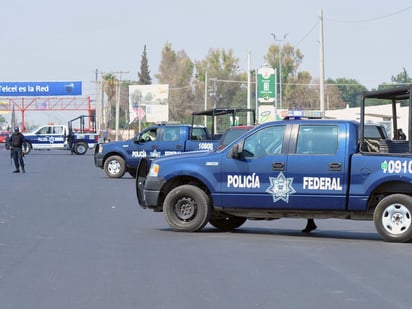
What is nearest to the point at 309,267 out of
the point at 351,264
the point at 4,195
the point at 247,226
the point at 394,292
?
the point at 351,264

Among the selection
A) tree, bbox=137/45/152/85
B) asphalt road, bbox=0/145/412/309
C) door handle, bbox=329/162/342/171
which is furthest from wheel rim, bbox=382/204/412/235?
tree, bbox=137/45/152/85

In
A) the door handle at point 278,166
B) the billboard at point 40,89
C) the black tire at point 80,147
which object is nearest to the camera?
the door handle at point 278,166

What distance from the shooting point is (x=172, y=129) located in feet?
110

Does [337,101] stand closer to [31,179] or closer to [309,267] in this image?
[31,179]

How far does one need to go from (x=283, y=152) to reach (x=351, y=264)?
3.21 m

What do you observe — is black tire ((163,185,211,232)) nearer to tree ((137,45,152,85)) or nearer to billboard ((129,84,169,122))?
billboard ((129,84,169,122))

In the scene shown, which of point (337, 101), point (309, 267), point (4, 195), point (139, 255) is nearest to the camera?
point (309, 267)


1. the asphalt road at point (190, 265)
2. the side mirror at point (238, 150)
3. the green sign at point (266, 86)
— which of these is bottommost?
the asphalt road at point (190, 265)

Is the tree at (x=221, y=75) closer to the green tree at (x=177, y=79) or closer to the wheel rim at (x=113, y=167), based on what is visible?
the green tree at (x=177, y=79)

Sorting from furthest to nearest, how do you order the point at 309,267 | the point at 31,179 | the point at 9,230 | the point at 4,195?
the point at 31,179 → the point at 4,195 → the point at 9,230 → the point at 309,267

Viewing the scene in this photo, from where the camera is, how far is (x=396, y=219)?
1370 cm

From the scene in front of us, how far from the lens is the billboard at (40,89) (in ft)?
307

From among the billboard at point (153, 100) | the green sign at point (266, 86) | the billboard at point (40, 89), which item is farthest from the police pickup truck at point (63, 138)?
the billboard at point (153, 100)

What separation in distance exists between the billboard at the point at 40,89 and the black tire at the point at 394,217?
81.2 m
